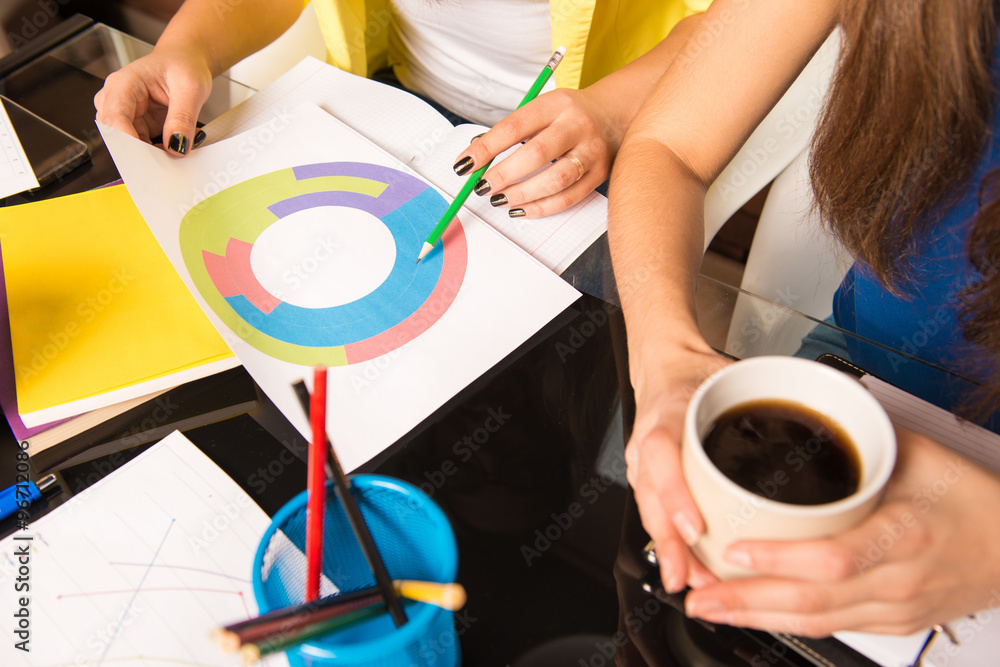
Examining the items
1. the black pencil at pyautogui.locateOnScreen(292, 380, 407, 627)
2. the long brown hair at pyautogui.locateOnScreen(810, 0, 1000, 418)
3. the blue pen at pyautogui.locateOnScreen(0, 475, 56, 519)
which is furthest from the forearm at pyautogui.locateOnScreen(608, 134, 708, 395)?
the blue pen at pyautogui.locateOnScreen(0, 475, 56, 519)

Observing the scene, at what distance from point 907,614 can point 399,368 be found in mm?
394

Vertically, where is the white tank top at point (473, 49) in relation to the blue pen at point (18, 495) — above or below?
above

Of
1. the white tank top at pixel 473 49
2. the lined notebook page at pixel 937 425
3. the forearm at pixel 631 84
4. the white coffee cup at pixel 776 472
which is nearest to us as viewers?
the white coffee cup at pixel 776 472

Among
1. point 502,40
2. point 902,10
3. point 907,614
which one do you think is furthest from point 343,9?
point 907,614

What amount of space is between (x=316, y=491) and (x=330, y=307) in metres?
0.28

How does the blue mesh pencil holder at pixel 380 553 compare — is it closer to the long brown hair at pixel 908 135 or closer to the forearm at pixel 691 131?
the forearm at pixel 691 131

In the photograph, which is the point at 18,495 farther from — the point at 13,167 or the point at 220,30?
the point at 220,30

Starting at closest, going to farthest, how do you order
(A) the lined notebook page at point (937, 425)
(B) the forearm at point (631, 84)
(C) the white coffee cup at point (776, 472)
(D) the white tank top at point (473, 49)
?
(C) the white coffee cup at point (776, 472) < (A) the lined notebook page at point (937, 425) < (B) the forearm at point (631, 84) < (D) the white tank top at point (473, 49)

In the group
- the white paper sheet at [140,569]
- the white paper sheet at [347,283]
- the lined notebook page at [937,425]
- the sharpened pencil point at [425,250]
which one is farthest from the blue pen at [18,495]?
the lined notebook page at [937,425]

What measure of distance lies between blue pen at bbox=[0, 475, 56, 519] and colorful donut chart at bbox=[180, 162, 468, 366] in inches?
7.3

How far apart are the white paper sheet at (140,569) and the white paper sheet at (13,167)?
407 mm

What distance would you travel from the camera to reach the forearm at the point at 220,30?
0.82 m

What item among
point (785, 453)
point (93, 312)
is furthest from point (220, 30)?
point (785, 453)

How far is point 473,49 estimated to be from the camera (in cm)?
99
